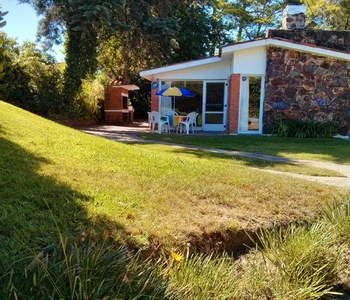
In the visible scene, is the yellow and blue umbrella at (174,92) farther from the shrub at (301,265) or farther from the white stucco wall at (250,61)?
the shrub at (301,265)

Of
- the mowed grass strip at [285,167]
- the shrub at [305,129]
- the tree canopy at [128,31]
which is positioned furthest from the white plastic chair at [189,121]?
the mowed grass strip at [285,167]

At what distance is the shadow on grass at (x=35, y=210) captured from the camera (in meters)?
2.58

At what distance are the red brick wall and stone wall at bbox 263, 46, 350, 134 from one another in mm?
1275

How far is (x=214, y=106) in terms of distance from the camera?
1619 cm

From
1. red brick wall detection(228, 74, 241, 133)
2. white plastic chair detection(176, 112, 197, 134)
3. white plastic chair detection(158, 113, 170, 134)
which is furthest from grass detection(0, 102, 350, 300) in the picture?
white plastic chair detection(158, 113, 170, 134)

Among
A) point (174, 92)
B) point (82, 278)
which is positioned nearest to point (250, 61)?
point (174, 92)

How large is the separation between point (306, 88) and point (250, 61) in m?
2.65

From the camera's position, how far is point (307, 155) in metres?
9.48

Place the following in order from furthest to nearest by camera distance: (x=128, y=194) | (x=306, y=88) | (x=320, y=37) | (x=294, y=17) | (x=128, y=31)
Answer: (x=128, y=31) < (x=294, y=17) < (x=320, y=37) < (x=306, y=88) < (x=128, y=194)

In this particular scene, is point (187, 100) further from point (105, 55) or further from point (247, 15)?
point (247, 15)

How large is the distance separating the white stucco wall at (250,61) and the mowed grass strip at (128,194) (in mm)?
9124

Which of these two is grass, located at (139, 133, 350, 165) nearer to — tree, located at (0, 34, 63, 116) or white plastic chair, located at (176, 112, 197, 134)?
white plastic chair, located at (176, 112, 197, 134)

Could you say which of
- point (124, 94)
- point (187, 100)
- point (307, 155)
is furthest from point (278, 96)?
point (124, 94)

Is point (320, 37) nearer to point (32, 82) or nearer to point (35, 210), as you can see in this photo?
point (32, 82)
